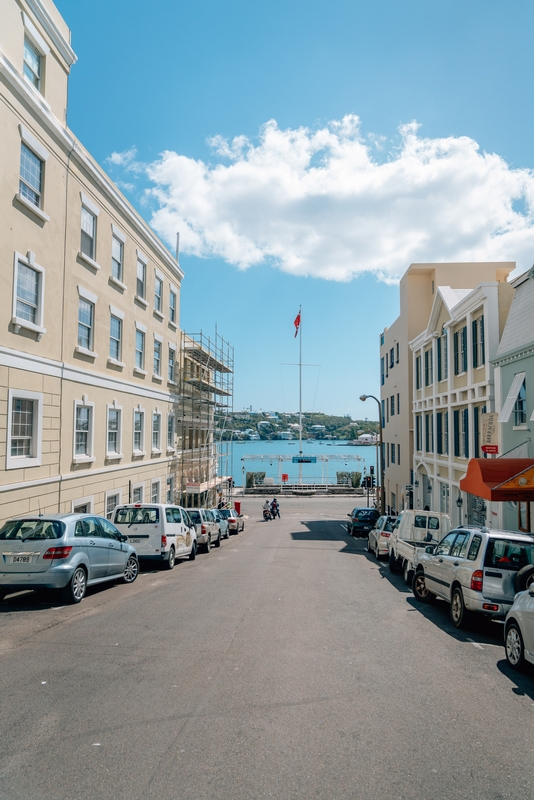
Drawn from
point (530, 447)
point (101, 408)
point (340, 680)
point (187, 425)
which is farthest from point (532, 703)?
point (187, 425)

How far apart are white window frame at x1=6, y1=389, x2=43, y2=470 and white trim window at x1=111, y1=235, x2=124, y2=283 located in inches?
317

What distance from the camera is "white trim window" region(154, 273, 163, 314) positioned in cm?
2746

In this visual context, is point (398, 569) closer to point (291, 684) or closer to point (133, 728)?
A: point (291, 684)

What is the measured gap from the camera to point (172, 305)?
100 ft

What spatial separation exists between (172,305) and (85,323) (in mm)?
11357

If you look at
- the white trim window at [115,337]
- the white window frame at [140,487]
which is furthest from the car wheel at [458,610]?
the white window frame at [140,487]

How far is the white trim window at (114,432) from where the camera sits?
843 inches

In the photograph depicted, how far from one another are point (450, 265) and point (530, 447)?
843 inches

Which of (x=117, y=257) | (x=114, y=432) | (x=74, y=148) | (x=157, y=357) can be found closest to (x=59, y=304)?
(x=74, y=148)

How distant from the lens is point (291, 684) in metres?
6.41

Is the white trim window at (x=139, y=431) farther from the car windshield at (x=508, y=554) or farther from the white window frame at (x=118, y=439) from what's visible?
the car windshield at (x=508, y=554)

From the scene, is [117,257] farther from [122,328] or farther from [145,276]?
[145,276]

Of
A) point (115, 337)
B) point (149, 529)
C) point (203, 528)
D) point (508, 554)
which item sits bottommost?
point (203, 528)

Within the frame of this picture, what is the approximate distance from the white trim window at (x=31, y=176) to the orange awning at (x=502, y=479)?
13984mm
